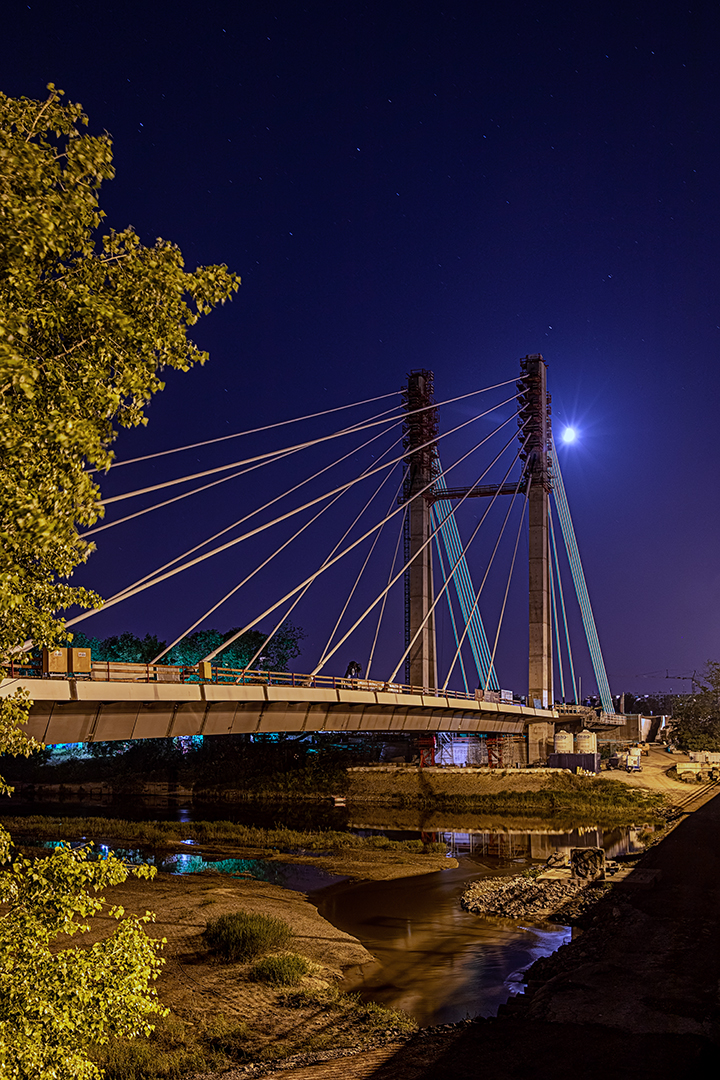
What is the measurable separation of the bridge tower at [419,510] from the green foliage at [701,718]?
4049 centimetres

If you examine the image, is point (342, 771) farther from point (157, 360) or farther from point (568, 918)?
point (157, 360)

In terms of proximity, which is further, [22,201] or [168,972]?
[168,972]

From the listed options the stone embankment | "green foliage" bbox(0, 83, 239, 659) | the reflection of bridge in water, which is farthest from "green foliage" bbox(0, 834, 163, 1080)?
the reflection of bridge in water

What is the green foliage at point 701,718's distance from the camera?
85.2 metres

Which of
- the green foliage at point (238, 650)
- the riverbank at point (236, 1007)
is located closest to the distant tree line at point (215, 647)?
the green foliage at point (238, 650)

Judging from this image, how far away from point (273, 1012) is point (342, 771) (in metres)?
50.8

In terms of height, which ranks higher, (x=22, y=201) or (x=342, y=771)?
(x=22, y=201)

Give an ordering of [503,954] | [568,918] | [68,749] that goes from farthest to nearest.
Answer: [68,749]
[568,918]
[503,954]

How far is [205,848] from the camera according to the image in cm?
3978

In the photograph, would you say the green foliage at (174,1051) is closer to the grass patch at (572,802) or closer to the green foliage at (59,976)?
the green foliage at (59,976)

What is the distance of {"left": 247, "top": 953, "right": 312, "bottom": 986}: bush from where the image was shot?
1867 cm

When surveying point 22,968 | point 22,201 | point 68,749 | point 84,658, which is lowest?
point 68,749

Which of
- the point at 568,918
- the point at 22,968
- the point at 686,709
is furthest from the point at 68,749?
the point at 22,968

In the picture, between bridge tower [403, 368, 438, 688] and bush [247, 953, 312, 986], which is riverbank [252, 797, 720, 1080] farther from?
bridge tower [403, 368, 438, 688]
